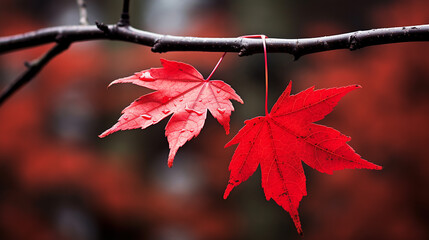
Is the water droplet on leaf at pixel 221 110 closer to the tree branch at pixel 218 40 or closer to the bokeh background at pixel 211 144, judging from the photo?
the tree branch at pixel 218 40

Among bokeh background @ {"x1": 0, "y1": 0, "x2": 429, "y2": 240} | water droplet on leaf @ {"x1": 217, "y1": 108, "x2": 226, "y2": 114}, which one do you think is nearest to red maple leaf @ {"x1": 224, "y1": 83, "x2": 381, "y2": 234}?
water droplet on leaf @ {"x1": 217, "y1": 108, "x2": 226, "y2": 114}

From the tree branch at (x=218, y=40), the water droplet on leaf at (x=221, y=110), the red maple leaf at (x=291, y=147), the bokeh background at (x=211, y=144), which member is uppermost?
the tree branch at (x=218, y=40)

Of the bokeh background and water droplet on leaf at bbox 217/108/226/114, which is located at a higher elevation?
water droplet on leaf at bbox 217/108/226/114

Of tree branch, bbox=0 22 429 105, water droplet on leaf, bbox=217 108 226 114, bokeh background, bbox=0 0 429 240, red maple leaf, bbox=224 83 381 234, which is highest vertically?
tree branch, bbox=0 22 429 105

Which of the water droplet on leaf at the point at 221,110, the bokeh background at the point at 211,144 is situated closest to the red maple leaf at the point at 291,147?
the water droplet on leaf at the point at 221,110

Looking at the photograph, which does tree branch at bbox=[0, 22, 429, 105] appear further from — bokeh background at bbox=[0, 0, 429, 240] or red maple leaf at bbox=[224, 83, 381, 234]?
bokeh background at bbox=[0, 0, 429, 240]

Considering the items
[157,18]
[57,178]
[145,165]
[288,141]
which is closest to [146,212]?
[145,165]

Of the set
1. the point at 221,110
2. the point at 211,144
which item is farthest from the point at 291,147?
the point at 211,144
